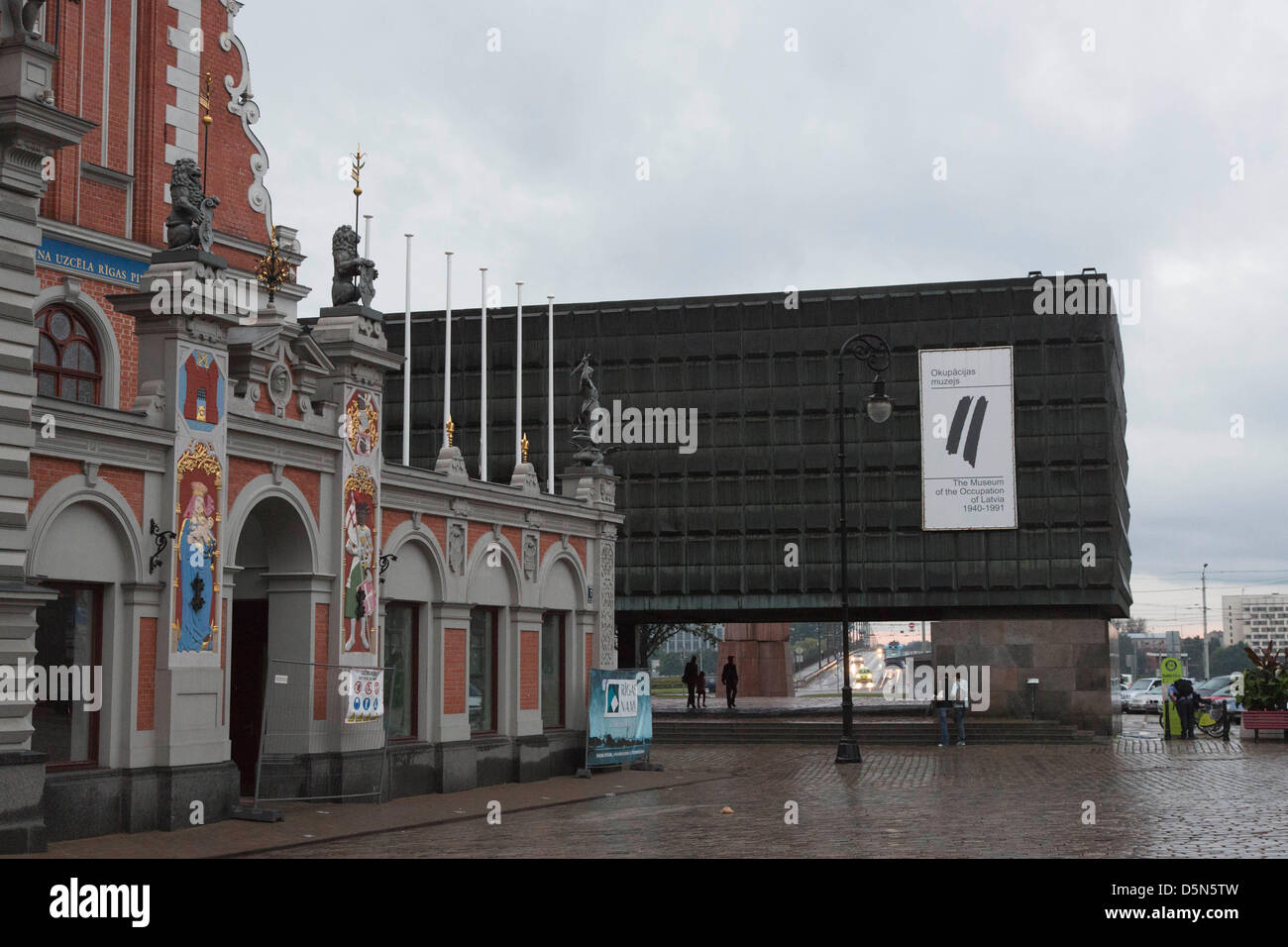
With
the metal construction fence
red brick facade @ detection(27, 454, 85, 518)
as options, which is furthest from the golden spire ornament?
red brick facade @ detection(27, 454, 85, 518)

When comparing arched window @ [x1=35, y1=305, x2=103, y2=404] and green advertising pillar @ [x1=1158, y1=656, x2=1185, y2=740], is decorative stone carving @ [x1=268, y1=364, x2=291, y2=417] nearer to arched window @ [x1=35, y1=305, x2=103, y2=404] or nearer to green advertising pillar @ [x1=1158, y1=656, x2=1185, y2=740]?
arched window @ [x1=35, y1=305, x2=103, y2=404]

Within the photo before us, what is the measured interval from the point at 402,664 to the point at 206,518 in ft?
20.4

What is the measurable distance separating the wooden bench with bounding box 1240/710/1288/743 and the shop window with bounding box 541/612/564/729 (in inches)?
755

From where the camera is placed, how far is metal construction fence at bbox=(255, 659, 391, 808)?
22141mm

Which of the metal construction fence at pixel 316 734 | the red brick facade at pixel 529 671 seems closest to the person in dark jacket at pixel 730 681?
the red brick facade at pixel 529 671

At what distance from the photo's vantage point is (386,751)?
2355 centimetres

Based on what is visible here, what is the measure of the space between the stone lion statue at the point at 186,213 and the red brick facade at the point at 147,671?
488cm

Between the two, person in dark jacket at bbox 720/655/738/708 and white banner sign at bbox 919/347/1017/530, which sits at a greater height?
white banner sign at bbox 919/347/1017/530

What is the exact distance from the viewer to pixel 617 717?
30406 millimetres

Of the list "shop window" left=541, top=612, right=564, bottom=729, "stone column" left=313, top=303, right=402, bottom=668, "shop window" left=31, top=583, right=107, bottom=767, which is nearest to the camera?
"shop window" left=31, top=583, right=107, bottom=767

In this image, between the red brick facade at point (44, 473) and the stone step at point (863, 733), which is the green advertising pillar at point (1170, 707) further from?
the red brick facade at point (44, 473)
